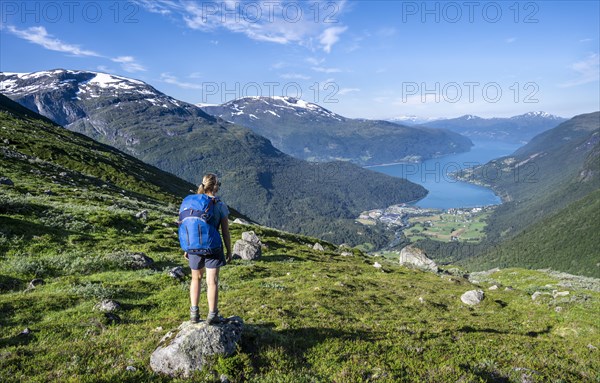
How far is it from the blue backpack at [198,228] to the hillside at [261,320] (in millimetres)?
3246

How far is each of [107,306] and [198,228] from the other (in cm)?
753

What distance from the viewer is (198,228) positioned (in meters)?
9.82

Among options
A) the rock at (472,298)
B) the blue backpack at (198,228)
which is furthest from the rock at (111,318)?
the rock at (472,298)

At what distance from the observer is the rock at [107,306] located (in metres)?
13.8

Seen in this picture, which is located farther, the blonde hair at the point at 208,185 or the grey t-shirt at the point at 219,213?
the blonde hair at the point at 208,185

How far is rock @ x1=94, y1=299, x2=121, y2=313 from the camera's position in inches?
543

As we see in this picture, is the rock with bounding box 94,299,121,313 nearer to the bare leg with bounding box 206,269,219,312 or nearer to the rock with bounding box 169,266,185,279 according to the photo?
the rock with bounding box 169,266,185,279

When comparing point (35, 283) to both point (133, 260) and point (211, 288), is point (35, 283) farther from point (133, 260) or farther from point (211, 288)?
point (211, 288)

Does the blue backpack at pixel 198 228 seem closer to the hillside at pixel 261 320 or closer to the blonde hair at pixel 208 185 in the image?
the blonde hair at pixel 208 185

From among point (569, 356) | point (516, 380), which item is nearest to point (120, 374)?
point (516, 380)

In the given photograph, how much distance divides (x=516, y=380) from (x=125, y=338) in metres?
13.0

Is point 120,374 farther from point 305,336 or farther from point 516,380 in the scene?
point 516,380

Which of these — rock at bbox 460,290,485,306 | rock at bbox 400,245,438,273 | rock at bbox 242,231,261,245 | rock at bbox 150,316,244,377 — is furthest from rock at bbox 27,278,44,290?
rock at bbox 400,245,438,273

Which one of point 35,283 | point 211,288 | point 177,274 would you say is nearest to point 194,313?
point 211,288
